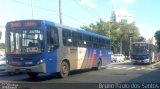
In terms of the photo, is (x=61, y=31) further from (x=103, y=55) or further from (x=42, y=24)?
(x=103, y=55)

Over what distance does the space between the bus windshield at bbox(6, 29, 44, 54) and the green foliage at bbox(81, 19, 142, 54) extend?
58.9 metres

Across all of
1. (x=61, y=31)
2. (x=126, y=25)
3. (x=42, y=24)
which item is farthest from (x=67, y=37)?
(x=126, y=25)

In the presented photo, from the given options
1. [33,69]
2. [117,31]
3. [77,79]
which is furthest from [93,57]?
[117,31]

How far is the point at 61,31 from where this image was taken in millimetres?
18578

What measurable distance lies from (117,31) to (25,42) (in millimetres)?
67822

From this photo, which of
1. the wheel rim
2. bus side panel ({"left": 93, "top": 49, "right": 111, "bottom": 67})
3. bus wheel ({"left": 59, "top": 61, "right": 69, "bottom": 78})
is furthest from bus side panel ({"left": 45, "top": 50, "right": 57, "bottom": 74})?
bus side panel ({"left": 93, "top": 49, "right": 111, "bottom": 67})

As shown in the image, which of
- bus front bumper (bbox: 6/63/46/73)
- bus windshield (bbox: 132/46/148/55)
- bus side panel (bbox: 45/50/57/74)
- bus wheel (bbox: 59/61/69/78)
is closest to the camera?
bus front bumper (bbox: 6/63/46/73)

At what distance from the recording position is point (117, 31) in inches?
3278

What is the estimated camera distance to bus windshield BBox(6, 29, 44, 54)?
16.6 metres

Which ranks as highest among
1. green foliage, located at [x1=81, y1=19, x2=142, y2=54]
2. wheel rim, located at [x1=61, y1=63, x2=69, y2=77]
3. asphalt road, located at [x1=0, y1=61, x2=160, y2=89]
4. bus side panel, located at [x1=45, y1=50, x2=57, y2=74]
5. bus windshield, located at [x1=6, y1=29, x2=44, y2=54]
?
green foliage, located at [x1=81, y1=19, x2=142, y2=54]

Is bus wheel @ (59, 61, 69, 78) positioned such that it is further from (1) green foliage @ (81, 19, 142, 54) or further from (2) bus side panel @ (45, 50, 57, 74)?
(1) green foliage @ (81, 19, 142, 54)

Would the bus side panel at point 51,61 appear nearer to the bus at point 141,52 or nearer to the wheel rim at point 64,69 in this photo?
the wheel rim at point 64,69

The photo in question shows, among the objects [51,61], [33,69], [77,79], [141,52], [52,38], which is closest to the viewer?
[33,69]

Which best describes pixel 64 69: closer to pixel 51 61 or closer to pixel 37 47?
pixel 51 61
